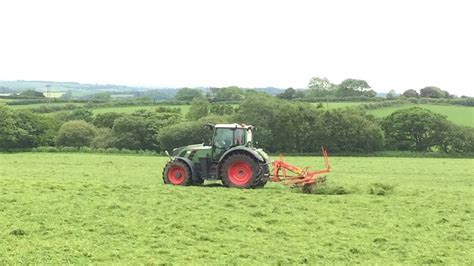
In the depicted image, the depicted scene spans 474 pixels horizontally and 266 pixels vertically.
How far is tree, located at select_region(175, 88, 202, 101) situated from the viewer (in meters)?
83.6

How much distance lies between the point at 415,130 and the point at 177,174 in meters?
41.4

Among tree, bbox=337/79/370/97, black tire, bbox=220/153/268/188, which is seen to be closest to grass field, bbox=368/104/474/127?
tree, bbox=337/79/370/97

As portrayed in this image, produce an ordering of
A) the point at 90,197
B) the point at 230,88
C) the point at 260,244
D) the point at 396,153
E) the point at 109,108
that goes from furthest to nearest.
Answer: the point at 230,88 → the point at 109,108 → the point at 396,153 → the point at 90,197 → the point at 260,244

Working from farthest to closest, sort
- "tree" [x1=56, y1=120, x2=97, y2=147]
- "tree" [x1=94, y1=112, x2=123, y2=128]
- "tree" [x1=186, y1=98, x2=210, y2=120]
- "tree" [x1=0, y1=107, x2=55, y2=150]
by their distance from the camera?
"tree" [x1=94, y1=112, x2=123, y2=128] < "tree" [x1=186, y1=98, x2=210, y2=120] < "tree" [x1=56, y1=120, x2=97, y2=147] < "tree" [x1=0, y1=107, x2=55, y2=150]

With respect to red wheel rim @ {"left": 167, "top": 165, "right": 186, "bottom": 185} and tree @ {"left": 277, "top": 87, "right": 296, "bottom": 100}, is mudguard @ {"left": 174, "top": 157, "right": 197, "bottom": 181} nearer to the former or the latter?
red wheel rim @ {"left": 167, "top": 165, "right": 186, "bottom": 185}

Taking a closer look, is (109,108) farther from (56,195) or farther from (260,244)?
(260,244)

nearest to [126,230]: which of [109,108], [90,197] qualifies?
[90,197]

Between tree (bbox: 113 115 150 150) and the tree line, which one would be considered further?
tree (bbox: 113 115 150 150)

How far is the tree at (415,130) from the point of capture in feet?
172

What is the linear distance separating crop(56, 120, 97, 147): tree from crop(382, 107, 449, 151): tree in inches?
1142

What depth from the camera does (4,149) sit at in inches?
1753

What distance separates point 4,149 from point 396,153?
109 ft

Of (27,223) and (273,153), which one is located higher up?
(27,223)

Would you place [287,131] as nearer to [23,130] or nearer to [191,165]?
[23,130]
